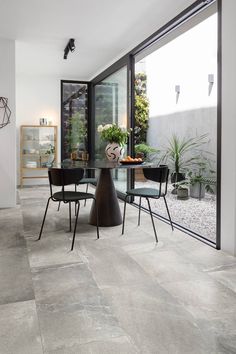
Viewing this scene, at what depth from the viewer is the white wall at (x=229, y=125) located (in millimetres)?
2756

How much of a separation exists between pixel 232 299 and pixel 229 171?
3.88ft

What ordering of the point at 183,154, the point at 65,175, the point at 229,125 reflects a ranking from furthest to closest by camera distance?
the point at 183,154
the point at 65,175
the point at 229,125

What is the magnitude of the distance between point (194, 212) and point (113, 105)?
2676 millimetres

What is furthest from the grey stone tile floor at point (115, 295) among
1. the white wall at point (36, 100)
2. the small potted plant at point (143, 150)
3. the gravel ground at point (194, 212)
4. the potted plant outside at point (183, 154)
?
the white wall at point (36, 100)

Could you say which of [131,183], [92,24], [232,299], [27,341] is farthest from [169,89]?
[27,341]

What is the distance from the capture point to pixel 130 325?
5.76 feet

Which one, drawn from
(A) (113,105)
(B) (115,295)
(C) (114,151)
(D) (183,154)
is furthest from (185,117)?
(B) (115,295)

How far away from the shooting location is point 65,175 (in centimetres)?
312

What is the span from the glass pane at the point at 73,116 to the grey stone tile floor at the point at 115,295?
4522 millimetres

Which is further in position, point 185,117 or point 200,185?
point 185,117

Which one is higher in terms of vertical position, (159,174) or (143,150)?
(143,150)

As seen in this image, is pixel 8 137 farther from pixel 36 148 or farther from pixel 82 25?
pixel 36 148

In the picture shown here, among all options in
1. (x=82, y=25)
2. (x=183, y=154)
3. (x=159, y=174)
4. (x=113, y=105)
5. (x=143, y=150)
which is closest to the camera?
(x=159, y=174)

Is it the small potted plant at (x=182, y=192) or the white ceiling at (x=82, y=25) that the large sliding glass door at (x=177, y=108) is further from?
the white ceiling at (x=82, y=25)
